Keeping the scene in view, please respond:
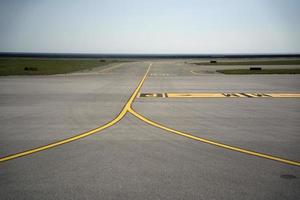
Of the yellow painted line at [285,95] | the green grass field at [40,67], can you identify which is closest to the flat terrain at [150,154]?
the yellow painted line at [285,95]

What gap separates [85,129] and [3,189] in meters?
4.93

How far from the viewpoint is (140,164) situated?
22.4ft

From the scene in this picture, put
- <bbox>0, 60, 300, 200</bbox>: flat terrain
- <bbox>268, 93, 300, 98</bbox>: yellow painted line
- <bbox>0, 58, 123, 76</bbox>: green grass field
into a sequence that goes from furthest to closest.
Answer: <bbox>0, 58, 123, 76</bbox>: green grass field → <bbox>268, 93, 300, 98</bbox>: yellow painted line → <bbox>0, 60, 300, 200</bbox>: flat terrain

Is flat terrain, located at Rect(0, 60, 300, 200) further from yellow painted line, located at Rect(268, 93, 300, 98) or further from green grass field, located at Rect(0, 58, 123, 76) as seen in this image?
green grass field, located at Rect(0, 58, 123, 76)

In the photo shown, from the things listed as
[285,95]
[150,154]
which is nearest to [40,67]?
[285,95]

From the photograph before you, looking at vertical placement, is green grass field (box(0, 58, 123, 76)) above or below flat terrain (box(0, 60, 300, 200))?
below

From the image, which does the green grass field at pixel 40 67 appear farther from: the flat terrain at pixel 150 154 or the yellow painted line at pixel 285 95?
the yellow painted line at pixel 285 95

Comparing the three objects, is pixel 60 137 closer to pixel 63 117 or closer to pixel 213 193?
pixel 63 117

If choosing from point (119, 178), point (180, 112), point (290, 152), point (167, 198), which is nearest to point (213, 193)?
point (167, 198)

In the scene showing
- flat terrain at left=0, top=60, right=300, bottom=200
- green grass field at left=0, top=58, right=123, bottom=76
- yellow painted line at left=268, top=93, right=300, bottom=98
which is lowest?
green grass field at left=0, top=58, right=123, bottom=76

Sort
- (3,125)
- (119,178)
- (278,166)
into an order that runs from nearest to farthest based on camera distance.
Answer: (119,178) < (278,166) < (3,125)

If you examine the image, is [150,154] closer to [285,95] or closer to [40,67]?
[285,95]

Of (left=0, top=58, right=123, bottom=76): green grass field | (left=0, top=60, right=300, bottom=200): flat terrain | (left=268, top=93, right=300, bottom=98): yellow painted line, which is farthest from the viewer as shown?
(left=0, top=58, right=123, bottom=76): green grass field

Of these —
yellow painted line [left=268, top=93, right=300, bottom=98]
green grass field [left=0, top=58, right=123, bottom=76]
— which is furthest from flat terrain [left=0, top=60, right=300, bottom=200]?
green grass field [left=0, top=58, right=123, bottom=76]
